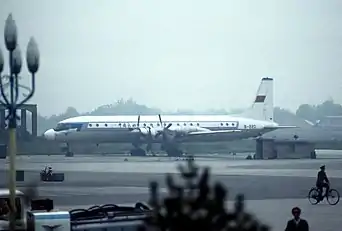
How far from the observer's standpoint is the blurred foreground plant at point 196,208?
15.1 ft

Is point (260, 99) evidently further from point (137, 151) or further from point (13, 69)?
point (13, 69)

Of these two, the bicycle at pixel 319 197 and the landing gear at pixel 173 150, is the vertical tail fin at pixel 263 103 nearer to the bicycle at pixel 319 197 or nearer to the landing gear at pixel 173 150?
the landing gear at pixel 173 150

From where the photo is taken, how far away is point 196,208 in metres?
4.62

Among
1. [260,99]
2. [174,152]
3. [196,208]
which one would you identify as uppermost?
[260,99]

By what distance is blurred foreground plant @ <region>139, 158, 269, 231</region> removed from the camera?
4594 mm

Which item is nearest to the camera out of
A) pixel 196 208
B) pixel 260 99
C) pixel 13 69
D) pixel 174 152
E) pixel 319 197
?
pixel 196 208

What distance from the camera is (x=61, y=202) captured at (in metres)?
18.1

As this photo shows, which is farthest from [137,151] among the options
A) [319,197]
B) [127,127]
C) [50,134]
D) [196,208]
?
[196,208]

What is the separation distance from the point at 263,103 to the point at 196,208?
55944 millimetres

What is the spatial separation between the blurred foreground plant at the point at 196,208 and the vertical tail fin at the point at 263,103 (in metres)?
52.5

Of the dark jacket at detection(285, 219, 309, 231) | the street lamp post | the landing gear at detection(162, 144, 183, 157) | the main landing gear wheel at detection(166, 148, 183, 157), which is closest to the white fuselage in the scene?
the landing gear at detection(162, 144, 183, 157)

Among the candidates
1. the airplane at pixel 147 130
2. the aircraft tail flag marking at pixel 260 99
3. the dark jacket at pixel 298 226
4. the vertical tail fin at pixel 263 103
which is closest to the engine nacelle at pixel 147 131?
the airplane at pixel 147 130

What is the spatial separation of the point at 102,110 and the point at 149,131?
3.54 metres

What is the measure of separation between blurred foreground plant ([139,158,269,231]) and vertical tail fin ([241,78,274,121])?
5255 cm
